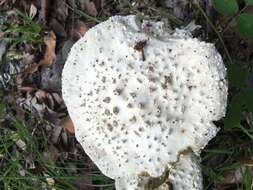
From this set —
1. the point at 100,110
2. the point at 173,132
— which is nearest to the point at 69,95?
the point at 100,110

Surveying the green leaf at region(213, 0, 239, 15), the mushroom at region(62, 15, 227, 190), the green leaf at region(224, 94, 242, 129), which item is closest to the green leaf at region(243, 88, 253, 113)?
the green leaf at region(224, 94, 242, 129)

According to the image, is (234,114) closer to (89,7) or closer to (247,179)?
(247,179)

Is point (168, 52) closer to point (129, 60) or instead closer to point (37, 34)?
point (129, 60)

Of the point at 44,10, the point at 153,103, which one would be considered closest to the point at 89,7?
the point at 44,10

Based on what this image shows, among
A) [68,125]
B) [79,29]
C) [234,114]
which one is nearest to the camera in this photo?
[234,114]

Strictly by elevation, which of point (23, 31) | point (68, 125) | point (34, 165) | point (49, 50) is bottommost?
point (34, 165)

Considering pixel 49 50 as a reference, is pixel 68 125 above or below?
below
